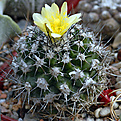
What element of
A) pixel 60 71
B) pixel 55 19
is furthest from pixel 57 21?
pixel 60 71

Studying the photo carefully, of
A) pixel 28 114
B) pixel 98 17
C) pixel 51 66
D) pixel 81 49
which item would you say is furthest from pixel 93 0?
pixel 28 114

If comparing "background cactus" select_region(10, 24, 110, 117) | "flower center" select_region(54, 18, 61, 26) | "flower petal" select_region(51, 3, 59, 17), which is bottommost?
"background cactus" select_region(10, 24, 110, 117)

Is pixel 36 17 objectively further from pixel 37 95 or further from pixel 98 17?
pixel 98 17

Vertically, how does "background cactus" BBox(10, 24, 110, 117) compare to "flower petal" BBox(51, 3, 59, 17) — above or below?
below

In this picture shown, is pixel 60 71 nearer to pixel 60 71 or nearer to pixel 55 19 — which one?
pixel 60 71

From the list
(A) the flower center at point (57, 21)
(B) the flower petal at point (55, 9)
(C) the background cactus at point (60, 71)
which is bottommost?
(C) the background cactus at point (60, 71)

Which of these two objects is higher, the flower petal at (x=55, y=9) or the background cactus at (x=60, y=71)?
the flower petal at (x=55, y=9)

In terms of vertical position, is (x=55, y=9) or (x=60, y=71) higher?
(x=55, y=9)
